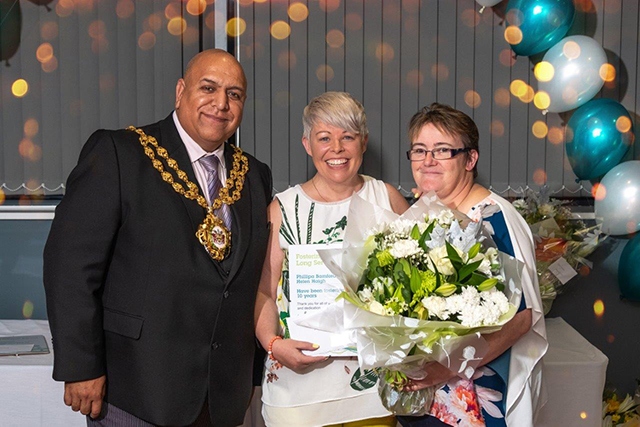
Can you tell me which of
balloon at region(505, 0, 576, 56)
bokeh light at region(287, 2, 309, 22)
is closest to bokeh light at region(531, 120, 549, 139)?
balloon at region(505, 0, 576, 56)

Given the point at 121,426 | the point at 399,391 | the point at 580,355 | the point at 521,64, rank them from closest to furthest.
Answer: the point at 399,391
the point at 121,426
the point at 580,355
the point at 521,64

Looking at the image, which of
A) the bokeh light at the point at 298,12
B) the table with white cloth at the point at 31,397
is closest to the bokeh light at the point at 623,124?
the bokeh light at the point at 298,12

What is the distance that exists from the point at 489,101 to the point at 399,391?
73.5 inches

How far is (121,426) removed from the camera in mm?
1995

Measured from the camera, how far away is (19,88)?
3311 millimetres

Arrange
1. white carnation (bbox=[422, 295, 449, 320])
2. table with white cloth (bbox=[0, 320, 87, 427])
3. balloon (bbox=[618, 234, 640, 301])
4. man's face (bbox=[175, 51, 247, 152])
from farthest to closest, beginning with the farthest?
balloon (bbox=[618, 234, 640, 301]), table with white cloth (bbox=[0, 320, 87, 427]), man's face (bbox=[175, 51, 247, 152]), white carnation (bbox=[422, 295, 449, 320])

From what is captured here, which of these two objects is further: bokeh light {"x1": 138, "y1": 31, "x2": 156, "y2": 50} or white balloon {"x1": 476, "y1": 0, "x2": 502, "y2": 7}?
bokeh light {"x1": 138, "y1": 31, "x2": 156, "y2": 50}

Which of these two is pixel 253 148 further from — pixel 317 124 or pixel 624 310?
pixel 624 310

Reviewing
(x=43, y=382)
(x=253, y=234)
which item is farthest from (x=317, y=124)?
(x=43, y=382)

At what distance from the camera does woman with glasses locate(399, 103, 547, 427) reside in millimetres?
1841

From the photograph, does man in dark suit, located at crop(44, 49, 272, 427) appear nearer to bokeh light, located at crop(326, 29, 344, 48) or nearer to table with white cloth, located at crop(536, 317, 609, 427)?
table with white cloth, located at crop(536, 317, 609, 427)

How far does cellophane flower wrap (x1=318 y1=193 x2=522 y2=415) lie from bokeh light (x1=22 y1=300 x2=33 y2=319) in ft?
7.22

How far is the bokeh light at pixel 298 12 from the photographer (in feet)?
10.9

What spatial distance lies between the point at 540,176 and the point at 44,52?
2.37m
